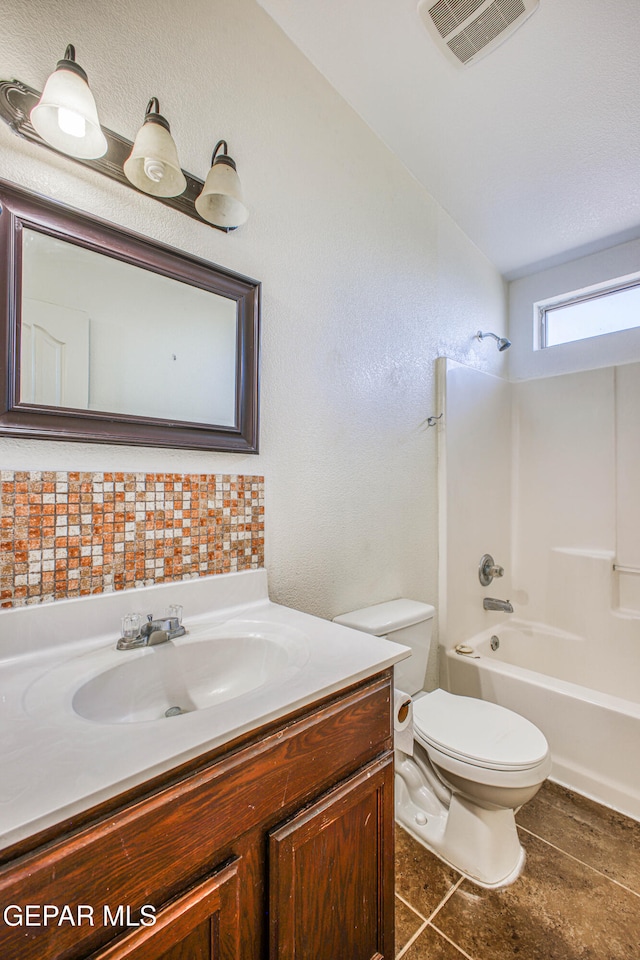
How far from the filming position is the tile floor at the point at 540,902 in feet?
3.71

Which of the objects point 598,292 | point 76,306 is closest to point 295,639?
point 76,306

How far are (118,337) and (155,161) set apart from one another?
1.35 ft

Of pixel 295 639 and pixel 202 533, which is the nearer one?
pixel 295 639

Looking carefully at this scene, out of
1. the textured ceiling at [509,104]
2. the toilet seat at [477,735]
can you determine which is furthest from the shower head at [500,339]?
the toilet seat at [477,735]

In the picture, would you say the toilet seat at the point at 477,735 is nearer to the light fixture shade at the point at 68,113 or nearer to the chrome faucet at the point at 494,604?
the chrome faucet at the point at 494,604

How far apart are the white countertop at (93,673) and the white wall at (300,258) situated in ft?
1.00

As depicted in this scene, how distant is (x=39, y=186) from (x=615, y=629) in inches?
114

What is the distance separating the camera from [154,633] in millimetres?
962

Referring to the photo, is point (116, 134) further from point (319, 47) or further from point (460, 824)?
point (460, 824)

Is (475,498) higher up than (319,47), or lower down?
lower down

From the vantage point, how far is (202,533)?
1192 millimetres

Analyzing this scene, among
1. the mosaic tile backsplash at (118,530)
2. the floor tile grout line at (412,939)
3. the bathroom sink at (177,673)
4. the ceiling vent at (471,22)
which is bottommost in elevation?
the floor tile grout line at (412,939)

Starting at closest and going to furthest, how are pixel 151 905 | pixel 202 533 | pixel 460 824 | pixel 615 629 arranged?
pixel 151 905 < pixel 202 533 < pixel 460 824 < pixel 615 629

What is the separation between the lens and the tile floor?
3.71ft
